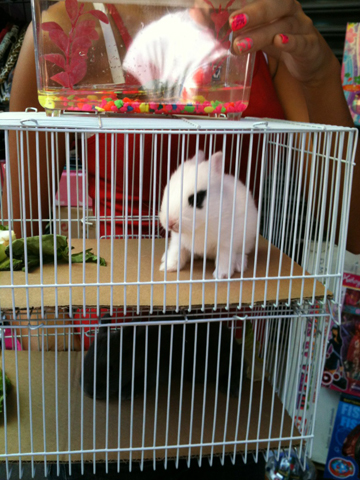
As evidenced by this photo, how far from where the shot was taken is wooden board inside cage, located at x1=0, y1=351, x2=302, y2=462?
728mm

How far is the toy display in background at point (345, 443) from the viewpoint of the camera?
151 centimetres

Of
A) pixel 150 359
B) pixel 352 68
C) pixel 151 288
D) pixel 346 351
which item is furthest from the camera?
pixel 346 351

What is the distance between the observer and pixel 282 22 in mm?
766

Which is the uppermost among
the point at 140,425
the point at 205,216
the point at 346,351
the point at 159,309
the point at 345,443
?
the point at 205,216

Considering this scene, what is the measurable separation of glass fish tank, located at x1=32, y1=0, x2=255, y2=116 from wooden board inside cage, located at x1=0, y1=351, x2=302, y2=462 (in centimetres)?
46

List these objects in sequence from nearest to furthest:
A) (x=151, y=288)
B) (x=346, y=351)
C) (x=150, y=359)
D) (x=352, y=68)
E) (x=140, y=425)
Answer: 1. (x=151, y=288)
2. (x=140, y=425)
3. (x=150, y=359)
4. (x=352, y=68)
5. (x=346, y=351)

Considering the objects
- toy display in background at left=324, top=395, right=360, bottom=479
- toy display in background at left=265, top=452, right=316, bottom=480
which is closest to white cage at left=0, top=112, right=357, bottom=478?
toy display in background at left=265, top=452, right=316, bottom=480

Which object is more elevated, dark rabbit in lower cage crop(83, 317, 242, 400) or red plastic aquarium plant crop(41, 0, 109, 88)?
red plastic aquarium plant crop(41, 0, 109, 88)

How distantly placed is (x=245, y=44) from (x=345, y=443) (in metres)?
→ 1.40

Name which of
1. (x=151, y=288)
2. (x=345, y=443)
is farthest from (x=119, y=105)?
(x=345, y=443)

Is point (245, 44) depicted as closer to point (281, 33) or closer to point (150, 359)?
point (281, 33)

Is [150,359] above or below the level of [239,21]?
below

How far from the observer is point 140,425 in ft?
2.60

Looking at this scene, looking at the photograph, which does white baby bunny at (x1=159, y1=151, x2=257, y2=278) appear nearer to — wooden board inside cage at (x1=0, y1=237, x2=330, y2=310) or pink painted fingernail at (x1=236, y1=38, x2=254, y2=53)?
wooden board inside cage at (x1=0, y1=237, x2=330, y2=310)
